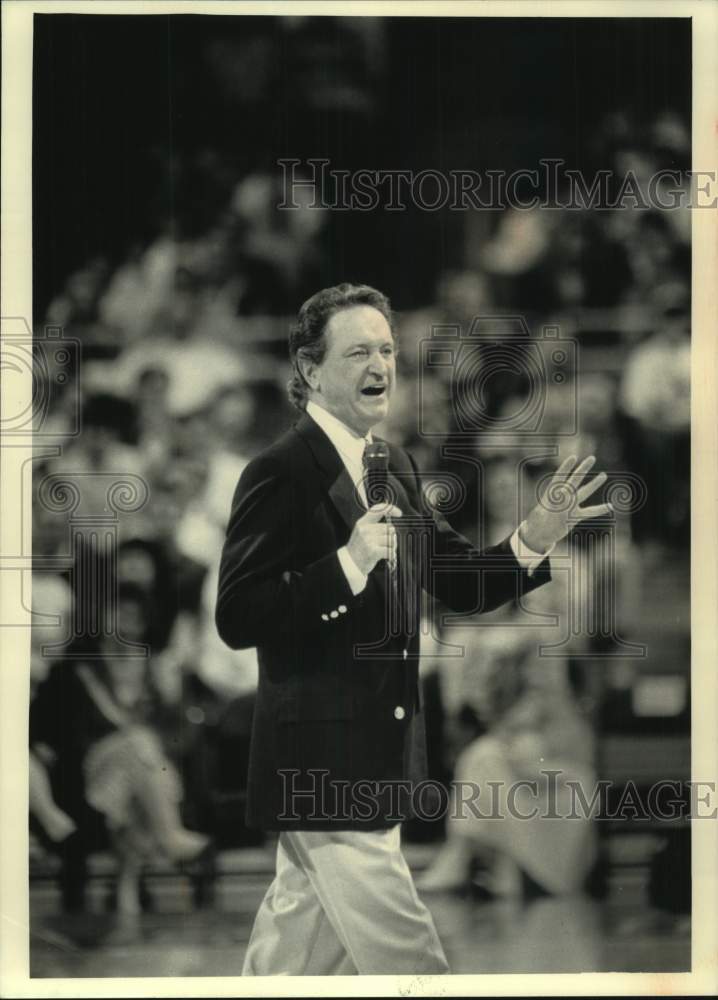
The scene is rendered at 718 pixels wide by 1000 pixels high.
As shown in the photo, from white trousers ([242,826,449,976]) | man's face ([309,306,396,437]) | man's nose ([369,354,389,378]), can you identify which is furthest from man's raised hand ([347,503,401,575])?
white trousers ([242,826,449,976])

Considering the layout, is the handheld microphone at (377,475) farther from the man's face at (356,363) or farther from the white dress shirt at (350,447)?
the man's face at (356,363)

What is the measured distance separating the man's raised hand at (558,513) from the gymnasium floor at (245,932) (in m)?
1.27

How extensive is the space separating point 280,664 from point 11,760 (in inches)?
43.4

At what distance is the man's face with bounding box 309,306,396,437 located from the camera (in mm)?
4910

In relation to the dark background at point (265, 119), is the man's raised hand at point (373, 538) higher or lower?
lower

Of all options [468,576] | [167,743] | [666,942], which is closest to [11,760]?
[167,743]

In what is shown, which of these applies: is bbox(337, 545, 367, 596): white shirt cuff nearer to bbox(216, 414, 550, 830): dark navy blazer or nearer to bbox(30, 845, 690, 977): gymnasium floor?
bbox(216, 414, 550, 830): dark navy blazer

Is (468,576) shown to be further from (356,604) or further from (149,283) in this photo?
(149,283)

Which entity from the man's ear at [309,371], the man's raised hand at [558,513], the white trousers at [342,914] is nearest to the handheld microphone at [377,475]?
the man's ear at [309,371]

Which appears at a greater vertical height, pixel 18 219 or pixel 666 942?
pixel 18 219

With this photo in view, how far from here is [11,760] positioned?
4934 millimetres

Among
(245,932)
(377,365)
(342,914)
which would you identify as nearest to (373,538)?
(377,365)

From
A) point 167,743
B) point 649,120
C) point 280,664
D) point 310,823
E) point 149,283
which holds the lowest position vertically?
point 310,823

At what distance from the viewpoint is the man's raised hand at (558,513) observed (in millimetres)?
4953
